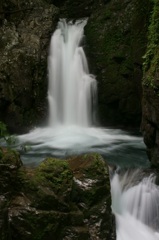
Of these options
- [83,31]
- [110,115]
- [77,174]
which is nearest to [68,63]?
[83,31]

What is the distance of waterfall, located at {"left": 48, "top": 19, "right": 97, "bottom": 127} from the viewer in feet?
44.1

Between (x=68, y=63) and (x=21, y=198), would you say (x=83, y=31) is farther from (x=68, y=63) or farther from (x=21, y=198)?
(x=21, y=198)

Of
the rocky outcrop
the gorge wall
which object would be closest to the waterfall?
the gorge wall

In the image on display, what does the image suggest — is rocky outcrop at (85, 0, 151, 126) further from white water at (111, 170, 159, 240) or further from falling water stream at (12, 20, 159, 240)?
white water at (111, 170, 159, 240)

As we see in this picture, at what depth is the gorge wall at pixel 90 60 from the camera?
12.6 m

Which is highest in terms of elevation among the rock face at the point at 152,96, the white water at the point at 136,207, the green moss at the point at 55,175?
the rock face at the point at 152,96

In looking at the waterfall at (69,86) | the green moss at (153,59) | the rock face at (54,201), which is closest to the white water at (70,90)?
the waterfall at (69,86)

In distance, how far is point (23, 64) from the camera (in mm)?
12891

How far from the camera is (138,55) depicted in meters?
12.1

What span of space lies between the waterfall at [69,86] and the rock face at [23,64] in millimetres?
312

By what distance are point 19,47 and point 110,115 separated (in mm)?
3981

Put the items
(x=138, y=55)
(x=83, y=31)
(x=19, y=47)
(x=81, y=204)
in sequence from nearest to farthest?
(x=81, y=204) → (x=138, y=55) → (x=19, y=47) → (x=83, y=31)

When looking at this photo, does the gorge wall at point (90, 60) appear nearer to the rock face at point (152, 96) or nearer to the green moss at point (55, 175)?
the rock face at point (152, 96)

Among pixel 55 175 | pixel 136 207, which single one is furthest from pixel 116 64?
pixel 55 175
